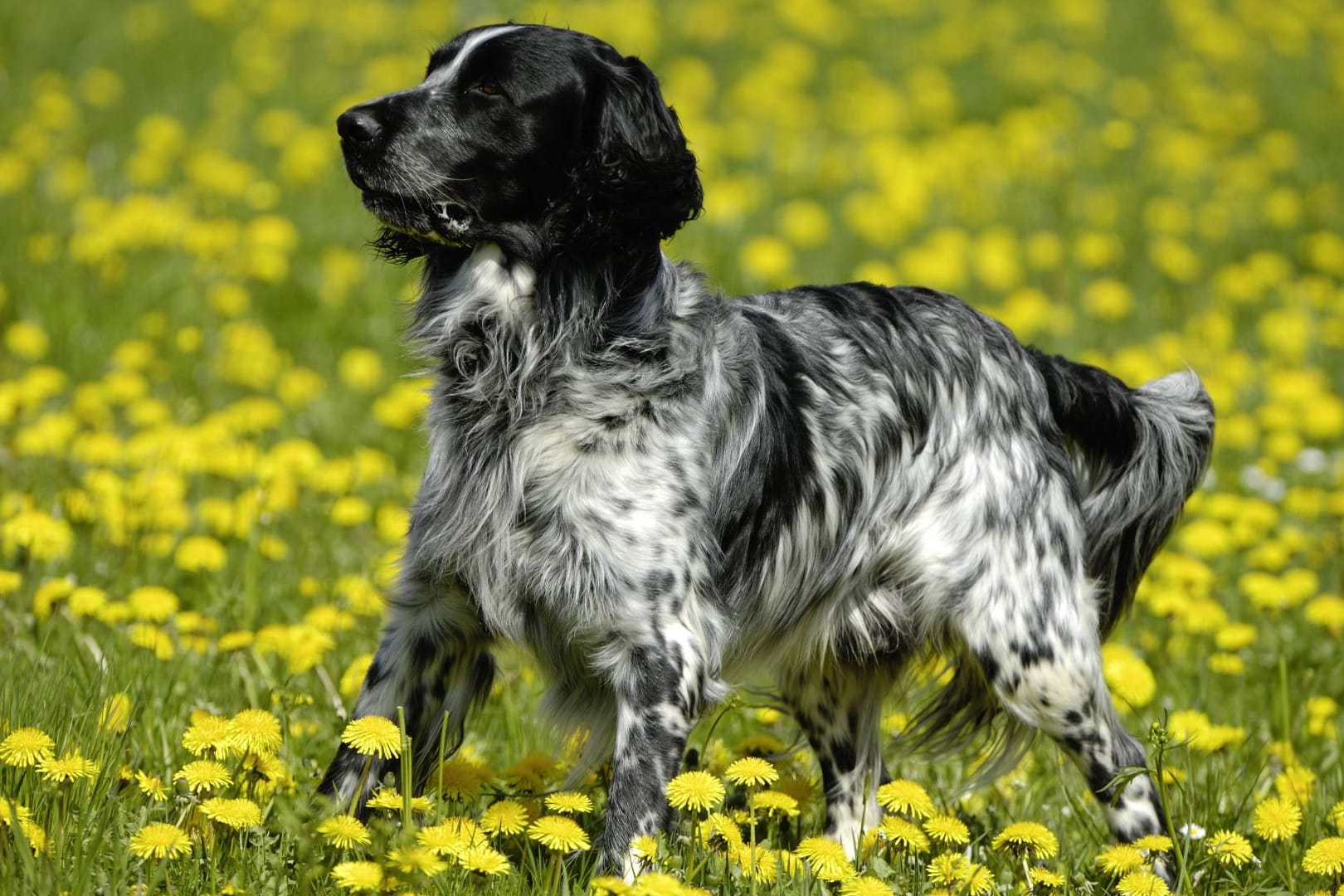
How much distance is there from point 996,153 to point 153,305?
4984 mm

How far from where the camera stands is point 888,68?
424 inches

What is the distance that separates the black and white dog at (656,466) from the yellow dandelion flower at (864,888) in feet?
1.47

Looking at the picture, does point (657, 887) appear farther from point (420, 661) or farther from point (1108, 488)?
point (1108, 488)

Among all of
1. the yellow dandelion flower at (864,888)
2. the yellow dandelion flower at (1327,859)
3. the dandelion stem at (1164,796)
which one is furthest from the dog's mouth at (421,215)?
the yellow dandelion flower at (1327,859)

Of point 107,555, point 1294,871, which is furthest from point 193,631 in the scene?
point 1294,871

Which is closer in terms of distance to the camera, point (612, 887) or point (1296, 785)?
point (612, 887)

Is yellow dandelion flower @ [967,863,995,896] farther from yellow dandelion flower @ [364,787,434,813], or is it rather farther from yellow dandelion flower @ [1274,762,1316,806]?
yellow dandelion flower @ [1274,762,1316,806]

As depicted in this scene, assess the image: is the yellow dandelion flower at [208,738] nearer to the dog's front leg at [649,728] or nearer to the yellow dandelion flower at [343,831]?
the yellow dandelion flower at [343,831]

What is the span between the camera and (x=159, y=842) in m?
2.48

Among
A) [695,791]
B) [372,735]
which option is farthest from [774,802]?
[372,735]

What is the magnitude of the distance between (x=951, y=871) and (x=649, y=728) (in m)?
0.61

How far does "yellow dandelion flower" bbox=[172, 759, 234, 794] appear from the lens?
2664 millimetres

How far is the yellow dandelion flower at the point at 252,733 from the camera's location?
274cm

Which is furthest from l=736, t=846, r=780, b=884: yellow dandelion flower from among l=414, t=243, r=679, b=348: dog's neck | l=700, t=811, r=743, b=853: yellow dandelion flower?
l=414, t=243, r=679, b=348: dog's neck
